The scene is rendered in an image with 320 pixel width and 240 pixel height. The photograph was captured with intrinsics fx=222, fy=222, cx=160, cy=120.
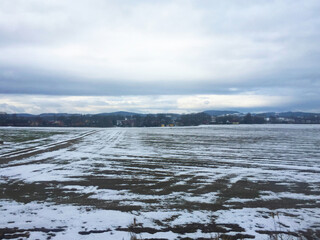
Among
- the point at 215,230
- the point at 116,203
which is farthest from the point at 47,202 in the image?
the point at 215,230

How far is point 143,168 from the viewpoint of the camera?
34.3 ft

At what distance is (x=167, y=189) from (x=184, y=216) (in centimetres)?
202

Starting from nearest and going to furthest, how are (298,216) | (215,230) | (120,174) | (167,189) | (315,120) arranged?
(215,230) < (298,216) < (167,189) < (120,174) < (315,120)

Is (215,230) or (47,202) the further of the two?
(47,202)

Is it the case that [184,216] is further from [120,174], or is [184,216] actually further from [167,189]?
[120,174]

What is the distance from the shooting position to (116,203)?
20.0 feet

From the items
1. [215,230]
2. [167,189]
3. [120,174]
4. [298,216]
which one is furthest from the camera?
[120,174]

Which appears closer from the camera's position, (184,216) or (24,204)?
(184,216)

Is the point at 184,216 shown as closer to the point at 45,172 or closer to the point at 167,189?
the point at 167,189

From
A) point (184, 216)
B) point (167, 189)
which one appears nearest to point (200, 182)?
point (167, 189)

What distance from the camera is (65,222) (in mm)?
5035

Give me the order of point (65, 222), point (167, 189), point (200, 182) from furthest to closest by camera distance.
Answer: point (200, 182), point (167, 189), point (65, 222)

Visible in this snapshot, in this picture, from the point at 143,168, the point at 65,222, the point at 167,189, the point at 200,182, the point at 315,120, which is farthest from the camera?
the point at 315,120

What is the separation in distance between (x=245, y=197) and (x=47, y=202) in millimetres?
5662
